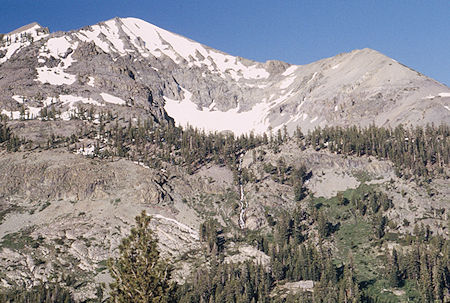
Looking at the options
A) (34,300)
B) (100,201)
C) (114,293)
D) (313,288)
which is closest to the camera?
(114,293)

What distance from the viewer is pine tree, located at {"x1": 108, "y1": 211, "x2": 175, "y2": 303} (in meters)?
32.1

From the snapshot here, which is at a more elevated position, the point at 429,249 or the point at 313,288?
the point at 429,249

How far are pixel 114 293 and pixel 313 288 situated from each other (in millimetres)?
113018

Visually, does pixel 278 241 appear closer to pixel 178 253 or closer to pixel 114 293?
pixel 178 253

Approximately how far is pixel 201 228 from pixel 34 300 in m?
64.1

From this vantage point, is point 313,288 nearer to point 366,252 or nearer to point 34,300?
point 366,252

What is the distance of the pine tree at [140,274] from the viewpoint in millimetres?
32094

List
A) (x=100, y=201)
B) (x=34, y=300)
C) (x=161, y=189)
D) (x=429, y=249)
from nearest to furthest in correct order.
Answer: (x=34, y=300), (x=429, y=249), (x=100, y=201), (x=161, y=189)

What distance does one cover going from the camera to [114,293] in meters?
31.9

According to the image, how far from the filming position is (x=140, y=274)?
32219 mm

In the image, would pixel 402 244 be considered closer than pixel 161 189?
Yes

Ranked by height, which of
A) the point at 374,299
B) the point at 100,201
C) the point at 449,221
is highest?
the point at 100,201

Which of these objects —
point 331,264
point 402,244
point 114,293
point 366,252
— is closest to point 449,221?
point 402,244

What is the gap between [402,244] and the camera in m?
155
